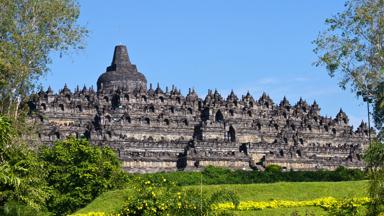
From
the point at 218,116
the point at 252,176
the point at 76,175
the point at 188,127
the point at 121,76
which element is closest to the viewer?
the point at 76,175

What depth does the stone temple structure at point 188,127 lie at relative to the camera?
91250mm

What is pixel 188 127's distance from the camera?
102m

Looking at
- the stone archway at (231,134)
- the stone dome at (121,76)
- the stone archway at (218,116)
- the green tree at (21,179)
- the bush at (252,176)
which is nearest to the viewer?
the green tree at (21,179)

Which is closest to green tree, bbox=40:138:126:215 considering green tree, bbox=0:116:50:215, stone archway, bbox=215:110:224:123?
green tree, bbox=0:116:50:215

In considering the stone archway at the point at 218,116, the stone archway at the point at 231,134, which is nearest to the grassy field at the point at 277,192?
the stone archway at the point at 231,134

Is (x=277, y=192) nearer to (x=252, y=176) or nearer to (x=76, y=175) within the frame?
(x=76, y=175)

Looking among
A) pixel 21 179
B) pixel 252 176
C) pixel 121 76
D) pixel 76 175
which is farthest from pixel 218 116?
pixel 21 179

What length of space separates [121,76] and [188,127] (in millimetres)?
16026

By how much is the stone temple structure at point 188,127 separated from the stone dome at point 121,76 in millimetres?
143

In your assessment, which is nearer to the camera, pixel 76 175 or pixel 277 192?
pixel 277 192

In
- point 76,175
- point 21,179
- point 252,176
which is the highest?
point 252,176

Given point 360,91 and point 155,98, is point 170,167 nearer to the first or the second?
point 155,98

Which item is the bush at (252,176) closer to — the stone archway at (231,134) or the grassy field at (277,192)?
the stone archway at (231,134)

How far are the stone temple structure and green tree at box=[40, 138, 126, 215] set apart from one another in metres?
28.0
